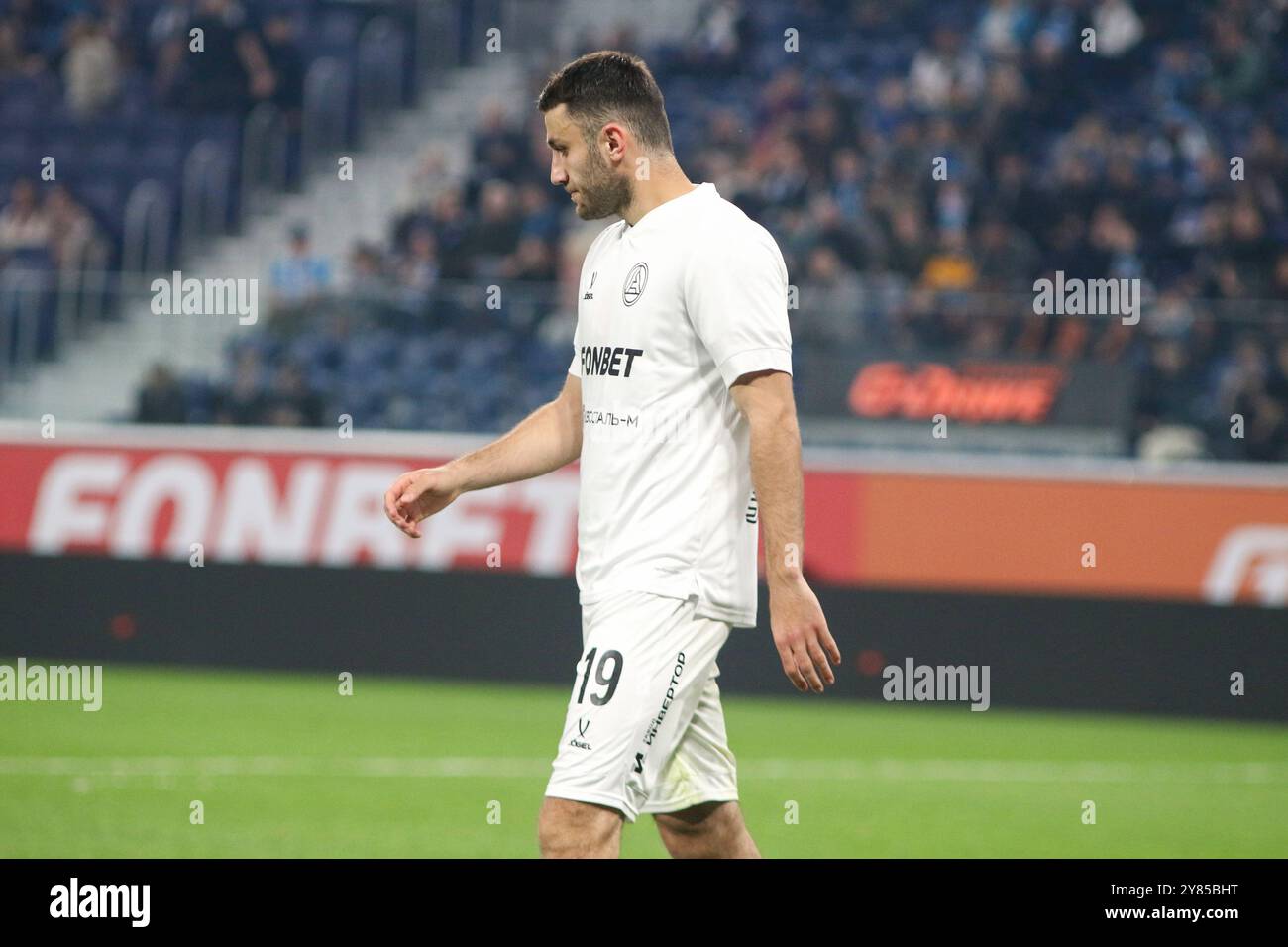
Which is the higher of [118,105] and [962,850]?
[118,105]

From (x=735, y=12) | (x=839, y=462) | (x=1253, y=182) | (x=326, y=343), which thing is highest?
(x=735, y=12)

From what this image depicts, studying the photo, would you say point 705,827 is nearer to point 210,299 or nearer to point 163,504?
point 163,504

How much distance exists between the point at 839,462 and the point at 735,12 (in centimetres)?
807

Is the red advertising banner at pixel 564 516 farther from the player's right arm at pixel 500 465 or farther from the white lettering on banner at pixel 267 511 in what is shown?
the player's right arm at pixel 500 465

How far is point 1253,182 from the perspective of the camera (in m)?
16.2

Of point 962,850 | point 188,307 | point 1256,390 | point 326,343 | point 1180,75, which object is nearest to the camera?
point 962,850

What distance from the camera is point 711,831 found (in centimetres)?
495

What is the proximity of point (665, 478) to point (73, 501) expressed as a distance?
9.72m

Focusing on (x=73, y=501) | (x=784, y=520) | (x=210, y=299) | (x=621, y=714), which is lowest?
(x=621, y=714)

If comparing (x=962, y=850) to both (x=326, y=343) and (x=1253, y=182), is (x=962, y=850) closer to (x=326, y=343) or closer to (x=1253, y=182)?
(x=326, y=343)

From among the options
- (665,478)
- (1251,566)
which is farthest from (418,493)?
(1251,566)

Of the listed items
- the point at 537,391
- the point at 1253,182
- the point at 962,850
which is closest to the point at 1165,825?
the point at 962,850

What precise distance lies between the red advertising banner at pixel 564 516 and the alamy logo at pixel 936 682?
0.56 meters

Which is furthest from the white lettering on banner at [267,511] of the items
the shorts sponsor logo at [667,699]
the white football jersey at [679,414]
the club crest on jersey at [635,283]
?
the shorts sponsor logo at [667,699]
